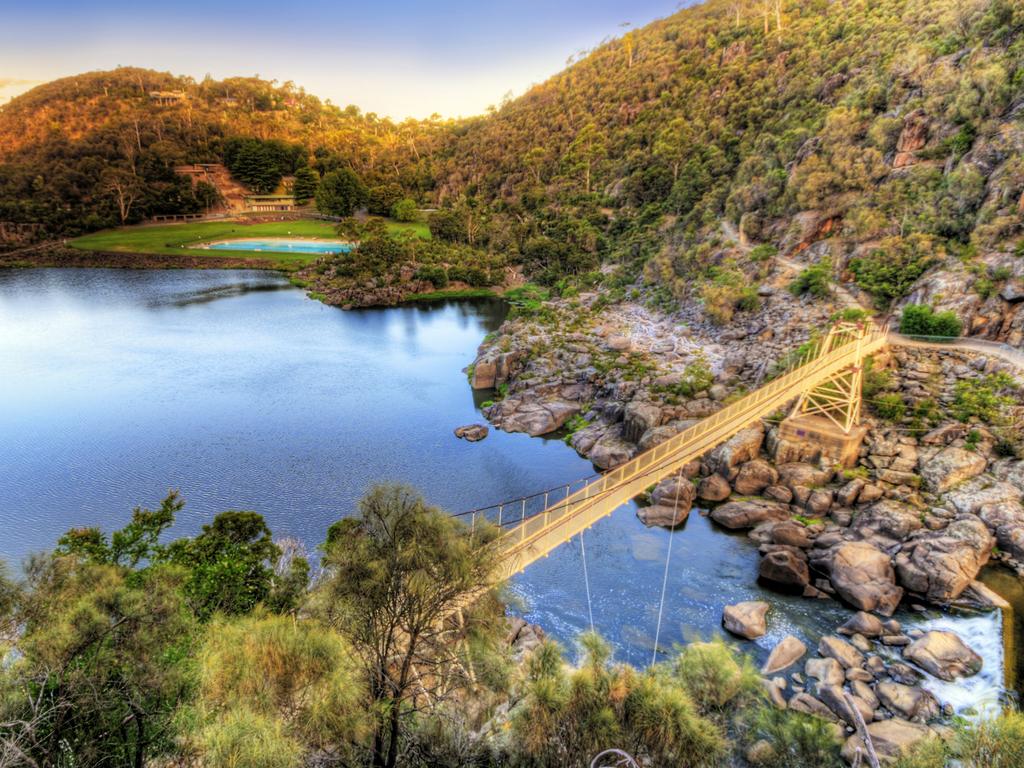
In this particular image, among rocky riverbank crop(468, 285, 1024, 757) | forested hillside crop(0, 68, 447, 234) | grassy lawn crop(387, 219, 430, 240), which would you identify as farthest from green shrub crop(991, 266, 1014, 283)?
forested hillside crop(0, 68, 447, 234)

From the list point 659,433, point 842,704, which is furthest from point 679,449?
point 842,704

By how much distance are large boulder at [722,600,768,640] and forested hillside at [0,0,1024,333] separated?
21.8m

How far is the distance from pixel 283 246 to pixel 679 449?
3138 inches

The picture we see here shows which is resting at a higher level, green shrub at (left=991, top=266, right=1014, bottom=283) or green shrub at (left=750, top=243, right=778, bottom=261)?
green shrub at (left=750, top=243, right=778, bottom=261)

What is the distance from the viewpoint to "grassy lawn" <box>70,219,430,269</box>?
7631 centimetres

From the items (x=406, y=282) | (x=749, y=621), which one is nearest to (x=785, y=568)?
(x=749, y=621)

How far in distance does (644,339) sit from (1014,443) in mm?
21297

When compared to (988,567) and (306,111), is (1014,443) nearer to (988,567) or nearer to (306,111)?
(988,567)

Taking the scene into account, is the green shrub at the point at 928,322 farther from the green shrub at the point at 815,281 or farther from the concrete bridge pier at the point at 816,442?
the concrete bridge pier at the point at 816,442

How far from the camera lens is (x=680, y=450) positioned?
62.0ft

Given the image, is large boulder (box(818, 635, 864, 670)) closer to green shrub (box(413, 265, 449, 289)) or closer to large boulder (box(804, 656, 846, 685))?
large boulder (box(804, 656, 846, 685))

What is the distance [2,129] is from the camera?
112750 millimetres

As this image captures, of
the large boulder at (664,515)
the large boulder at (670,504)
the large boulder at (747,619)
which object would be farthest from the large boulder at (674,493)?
the large boulder at (747,619)

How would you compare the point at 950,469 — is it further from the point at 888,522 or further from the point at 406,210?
the point at 406,210
